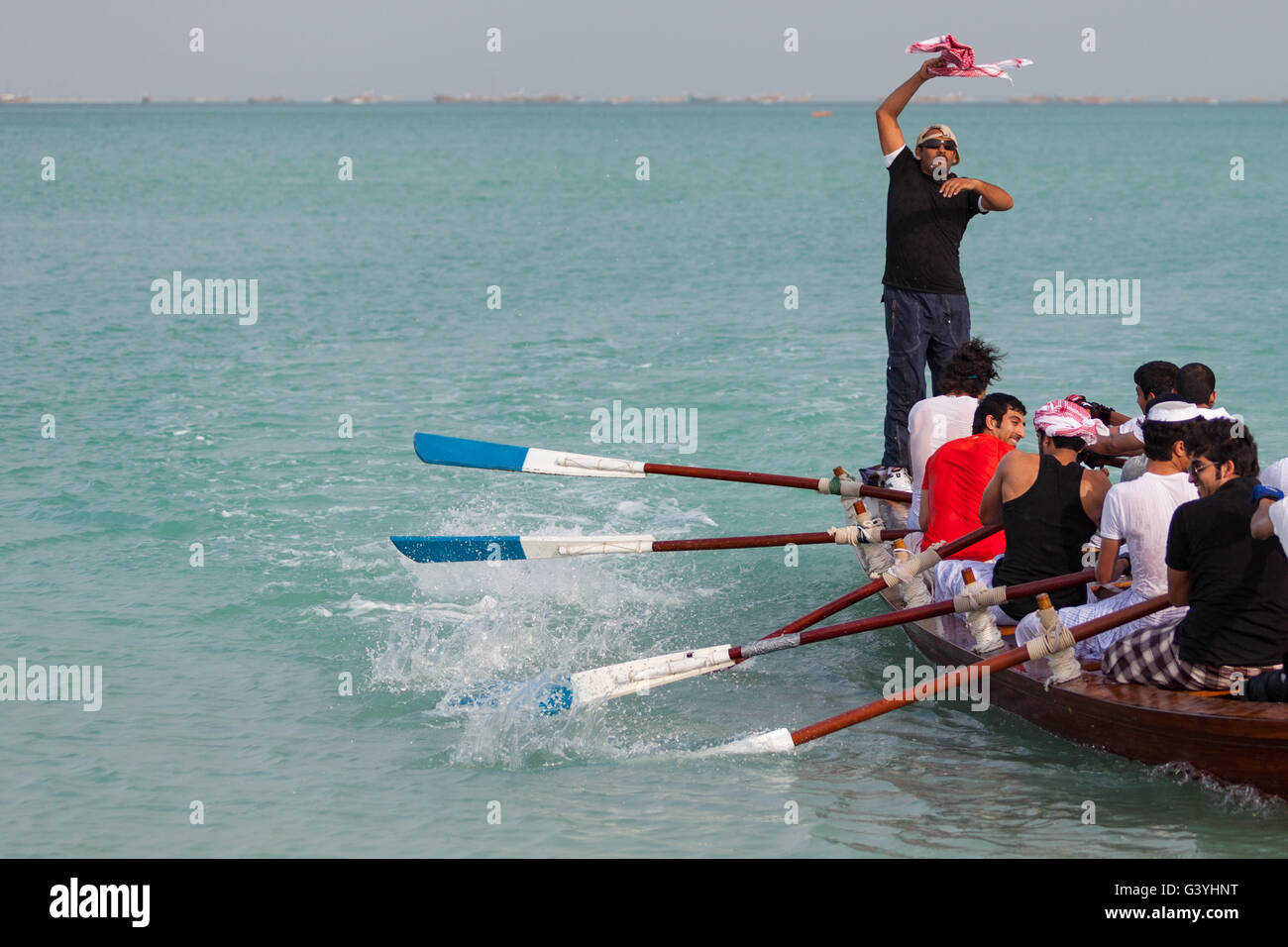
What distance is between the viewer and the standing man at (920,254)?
10133 millimetres

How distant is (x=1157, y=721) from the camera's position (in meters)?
6.79

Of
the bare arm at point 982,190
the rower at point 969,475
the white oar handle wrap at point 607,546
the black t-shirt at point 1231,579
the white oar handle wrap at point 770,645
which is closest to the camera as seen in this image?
the black t-shirt at point 1231,579

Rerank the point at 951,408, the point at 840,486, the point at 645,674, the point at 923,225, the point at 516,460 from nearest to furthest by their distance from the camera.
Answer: the point at 645,674, the point at 951,408, the point at 840,486, the point at 923,225, the point at 516,460

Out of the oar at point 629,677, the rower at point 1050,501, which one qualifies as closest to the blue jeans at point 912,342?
the rower at point 1050,501

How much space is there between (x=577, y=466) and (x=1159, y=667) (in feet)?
15.2

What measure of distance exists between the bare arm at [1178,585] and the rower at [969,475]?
66.6 inches

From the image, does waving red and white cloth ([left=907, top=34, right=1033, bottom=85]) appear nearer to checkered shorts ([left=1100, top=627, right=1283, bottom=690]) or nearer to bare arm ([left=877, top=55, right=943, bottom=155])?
bare arm ([left=877, top=55, right=943, bottom=155])

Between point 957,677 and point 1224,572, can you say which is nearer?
point 1224,572

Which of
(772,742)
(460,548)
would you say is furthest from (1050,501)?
(460,548)

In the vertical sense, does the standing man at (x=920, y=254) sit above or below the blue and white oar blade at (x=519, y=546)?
above

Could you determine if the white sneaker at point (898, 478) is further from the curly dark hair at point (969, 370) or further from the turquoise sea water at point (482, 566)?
the curly dark hair at point (969, 370)

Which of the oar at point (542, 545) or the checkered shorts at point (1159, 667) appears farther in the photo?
the oar at point (542, 545)

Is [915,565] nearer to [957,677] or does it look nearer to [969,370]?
[957,677]
